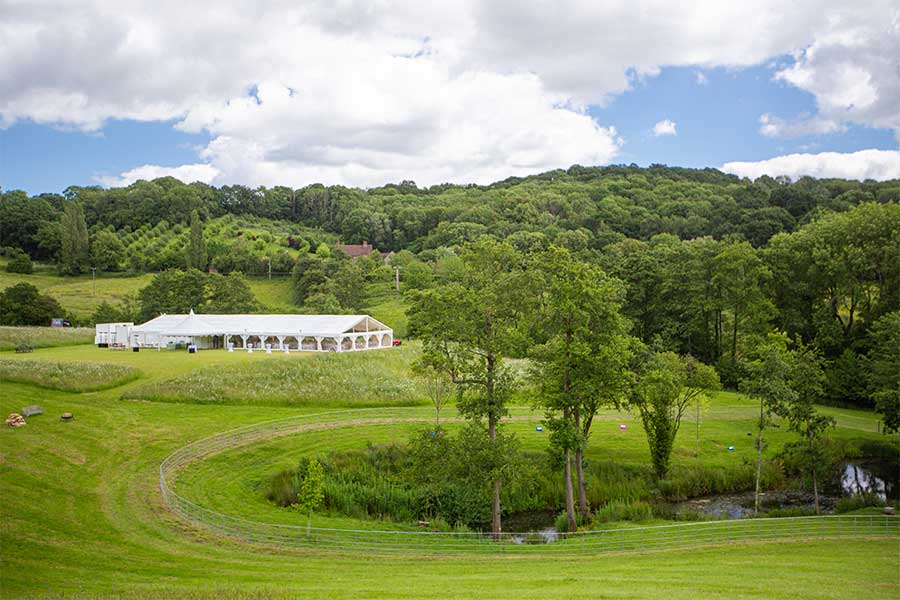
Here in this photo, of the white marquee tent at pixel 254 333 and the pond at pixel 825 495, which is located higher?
the white marquee tent at pixel 254 333

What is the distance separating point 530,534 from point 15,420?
2378 centimetres

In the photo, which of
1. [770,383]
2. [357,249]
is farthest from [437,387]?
[357,249]

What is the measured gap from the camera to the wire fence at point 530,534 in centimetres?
1988

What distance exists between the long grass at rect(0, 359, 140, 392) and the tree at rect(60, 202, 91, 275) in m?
64.3

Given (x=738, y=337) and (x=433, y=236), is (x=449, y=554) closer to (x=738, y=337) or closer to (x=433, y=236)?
(x=738, y=337)

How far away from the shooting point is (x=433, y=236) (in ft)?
393

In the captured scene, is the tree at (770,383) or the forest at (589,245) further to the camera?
the forest at (589,245)

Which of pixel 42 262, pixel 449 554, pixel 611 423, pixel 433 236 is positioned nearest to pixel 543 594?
pixel 449 554

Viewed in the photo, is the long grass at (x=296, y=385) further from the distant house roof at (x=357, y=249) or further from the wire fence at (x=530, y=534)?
the distant house roof at (x=357, y=249)

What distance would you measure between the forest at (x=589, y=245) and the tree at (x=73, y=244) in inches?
8.3

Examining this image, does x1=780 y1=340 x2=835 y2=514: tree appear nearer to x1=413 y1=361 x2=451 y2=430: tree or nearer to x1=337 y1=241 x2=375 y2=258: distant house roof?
x1=413 y1=361 x2=451 y2=430: tree

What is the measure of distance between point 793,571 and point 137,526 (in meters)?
19.5

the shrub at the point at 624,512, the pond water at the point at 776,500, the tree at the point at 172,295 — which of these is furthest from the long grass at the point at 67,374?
the tree at the point at 172,295

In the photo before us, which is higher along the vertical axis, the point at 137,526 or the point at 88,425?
the point at 88,425
